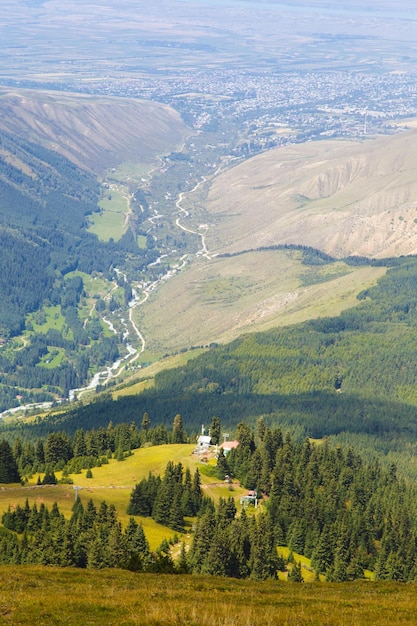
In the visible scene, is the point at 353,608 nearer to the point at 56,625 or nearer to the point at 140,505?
the point at 56,625

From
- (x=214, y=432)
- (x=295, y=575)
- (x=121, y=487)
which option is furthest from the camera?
(x=214, y=432)

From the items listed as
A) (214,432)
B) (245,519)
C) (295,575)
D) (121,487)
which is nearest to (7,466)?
(121,487)

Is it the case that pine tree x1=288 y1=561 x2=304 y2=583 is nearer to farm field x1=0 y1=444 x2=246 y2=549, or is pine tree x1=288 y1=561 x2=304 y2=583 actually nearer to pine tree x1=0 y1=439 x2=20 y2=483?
farm field x1=0 y1=444 x2=246 y2=549

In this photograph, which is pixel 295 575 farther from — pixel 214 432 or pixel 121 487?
pixel 214 432

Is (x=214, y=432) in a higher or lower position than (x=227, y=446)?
higher

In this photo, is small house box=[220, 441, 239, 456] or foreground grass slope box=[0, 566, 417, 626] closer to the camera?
foreground grass slope box=[0, 566, 417, 626]

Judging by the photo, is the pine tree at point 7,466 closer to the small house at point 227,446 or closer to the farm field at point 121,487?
the farm field at point 121,487

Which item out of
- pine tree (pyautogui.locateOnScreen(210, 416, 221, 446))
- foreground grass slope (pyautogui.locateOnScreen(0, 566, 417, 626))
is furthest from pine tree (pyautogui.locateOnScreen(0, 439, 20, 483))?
foreground grass slope (pyautogui.locateOnScreen(0, 566, 417, 626))

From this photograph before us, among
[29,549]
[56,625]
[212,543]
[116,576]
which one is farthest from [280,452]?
[56,625]
